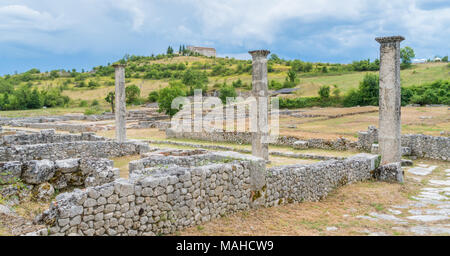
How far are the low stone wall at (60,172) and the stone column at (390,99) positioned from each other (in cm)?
945

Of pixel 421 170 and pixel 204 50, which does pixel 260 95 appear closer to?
pixel 421 170

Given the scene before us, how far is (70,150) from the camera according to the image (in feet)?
50.1

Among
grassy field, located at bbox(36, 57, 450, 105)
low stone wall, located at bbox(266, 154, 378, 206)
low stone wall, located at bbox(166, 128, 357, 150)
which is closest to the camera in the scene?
low stone wall, located at bbox(266, 154, 378, 206)

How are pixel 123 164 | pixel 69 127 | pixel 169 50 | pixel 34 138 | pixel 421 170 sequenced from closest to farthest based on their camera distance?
pixel 421 170
pixel 123 164
pixel 34 138
pixel 69 127
pixel 169 50

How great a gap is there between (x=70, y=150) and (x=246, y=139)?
10981mm

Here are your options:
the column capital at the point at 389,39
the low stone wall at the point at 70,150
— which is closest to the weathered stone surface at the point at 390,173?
the column capital at the point at 389,39

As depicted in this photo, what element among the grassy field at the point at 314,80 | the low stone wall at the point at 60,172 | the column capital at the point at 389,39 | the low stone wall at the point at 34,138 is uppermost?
the grassy field at the point at 314,80

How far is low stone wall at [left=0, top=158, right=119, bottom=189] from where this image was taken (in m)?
9.71

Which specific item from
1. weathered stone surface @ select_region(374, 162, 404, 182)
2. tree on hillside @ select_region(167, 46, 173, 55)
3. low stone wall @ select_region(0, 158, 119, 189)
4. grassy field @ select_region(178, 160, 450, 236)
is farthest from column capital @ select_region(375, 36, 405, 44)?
tree on hillside @ select_region(167, 46, 173, 55)

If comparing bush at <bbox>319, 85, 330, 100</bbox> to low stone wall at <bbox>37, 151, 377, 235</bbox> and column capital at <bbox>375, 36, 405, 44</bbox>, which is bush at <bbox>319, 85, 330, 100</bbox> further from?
low stone wall at <bbox>37, 151, 377, 235</bbox>

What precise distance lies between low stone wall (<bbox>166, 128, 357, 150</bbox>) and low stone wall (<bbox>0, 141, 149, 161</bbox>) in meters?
7.11

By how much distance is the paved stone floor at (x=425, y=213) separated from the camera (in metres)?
6.77

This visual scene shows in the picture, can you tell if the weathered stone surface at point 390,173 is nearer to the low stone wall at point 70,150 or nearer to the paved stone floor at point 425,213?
the paved stone floor at point 425,213

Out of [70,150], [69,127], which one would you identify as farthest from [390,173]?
[69,127]
